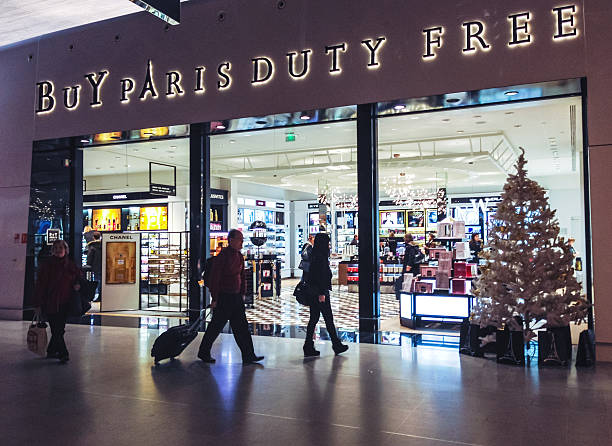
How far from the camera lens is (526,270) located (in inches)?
250

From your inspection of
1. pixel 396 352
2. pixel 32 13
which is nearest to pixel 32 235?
pixel 32 13

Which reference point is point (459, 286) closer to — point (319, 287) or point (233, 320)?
point (319, 287)

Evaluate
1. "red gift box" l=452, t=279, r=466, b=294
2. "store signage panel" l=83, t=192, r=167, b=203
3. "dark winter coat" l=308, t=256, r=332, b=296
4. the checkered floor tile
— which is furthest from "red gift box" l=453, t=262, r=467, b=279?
"store signage panel" l=83, t=192, r=167, b=203

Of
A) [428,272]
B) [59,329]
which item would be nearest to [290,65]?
[428,272]

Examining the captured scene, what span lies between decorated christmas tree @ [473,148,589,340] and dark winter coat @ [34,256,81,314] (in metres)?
4.59

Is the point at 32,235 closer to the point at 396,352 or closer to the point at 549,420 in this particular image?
the point at 396,352

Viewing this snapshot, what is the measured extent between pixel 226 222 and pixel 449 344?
12449mm

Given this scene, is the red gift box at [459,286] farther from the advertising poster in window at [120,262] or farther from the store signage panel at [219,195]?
the store signage panel at [219,195]

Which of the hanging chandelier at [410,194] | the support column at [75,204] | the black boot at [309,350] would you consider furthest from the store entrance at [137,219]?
the hanging chandelier at [410,194]

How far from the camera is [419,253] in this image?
12.8 m

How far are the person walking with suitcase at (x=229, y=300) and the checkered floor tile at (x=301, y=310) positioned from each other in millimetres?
2996

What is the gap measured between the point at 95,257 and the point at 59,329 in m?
5.72

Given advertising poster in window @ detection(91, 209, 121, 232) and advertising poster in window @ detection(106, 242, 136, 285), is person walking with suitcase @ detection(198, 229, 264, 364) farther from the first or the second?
advertising poster in window @ detection(91, 209, 121, 232)

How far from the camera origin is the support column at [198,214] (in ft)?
32.8
